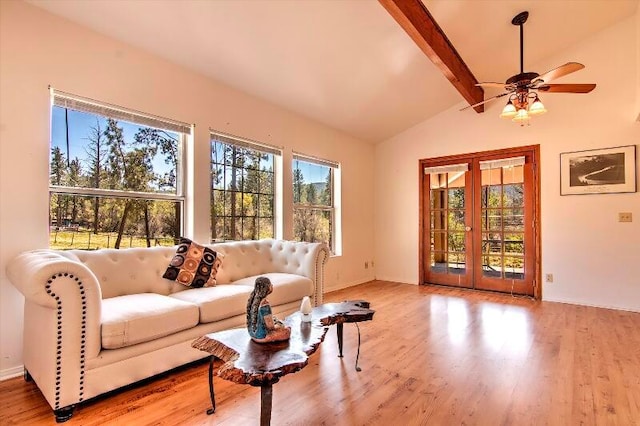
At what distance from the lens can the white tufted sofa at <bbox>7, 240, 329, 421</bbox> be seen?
1.82 m

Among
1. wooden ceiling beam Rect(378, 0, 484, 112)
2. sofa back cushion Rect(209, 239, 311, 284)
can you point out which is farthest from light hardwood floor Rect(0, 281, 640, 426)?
wooden ceiling beam Rect(378, 0, 484, 112)

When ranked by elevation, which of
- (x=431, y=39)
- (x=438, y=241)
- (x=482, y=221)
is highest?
(x=431, y=39)

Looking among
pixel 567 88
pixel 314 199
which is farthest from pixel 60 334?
pixel 567 88

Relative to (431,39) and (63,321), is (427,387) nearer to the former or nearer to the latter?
(63,321)

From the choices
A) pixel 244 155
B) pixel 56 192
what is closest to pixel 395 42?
pixel 244 155

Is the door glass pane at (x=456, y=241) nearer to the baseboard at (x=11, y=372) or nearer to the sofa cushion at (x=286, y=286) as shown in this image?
the sofa cushion at (x=286, y=286)

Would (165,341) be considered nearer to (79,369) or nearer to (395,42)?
(79,369)

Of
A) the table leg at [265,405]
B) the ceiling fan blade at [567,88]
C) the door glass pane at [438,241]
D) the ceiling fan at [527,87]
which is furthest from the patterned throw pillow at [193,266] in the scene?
the door glass pane at [438,241]

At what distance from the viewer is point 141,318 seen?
6.91 feet

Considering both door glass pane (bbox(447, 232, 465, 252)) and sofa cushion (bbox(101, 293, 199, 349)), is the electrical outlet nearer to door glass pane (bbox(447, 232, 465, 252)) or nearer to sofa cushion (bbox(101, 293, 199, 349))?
door glass pane (bbox(447, 232, 465, 252))

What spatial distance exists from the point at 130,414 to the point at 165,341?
18.3 inches

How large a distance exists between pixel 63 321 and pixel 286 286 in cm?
170

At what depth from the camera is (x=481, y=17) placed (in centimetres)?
355

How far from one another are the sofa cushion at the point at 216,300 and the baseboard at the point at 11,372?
3.49 feet
